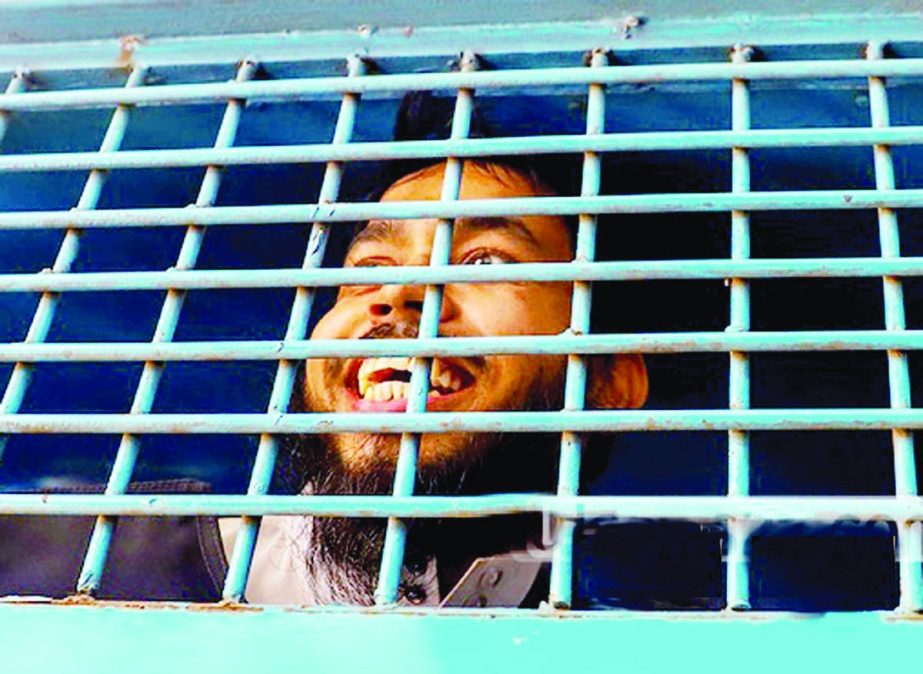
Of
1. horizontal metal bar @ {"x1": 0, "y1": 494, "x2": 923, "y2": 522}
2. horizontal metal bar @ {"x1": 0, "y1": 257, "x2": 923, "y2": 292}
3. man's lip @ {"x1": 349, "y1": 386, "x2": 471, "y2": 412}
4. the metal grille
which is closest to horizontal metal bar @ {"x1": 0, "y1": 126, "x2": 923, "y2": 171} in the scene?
the metal grille

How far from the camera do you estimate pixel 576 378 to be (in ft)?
4.13

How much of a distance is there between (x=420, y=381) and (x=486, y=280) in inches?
4.7

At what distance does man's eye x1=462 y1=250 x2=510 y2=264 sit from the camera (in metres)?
2.15

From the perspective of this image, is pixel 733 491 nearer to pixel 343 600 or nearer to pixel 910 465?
pixel 910 465

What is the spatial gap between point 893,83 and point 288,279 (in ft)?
2.27

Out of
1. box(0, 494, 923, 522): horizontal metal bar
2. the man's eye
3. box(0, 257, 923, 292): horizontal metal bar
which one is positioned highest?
the man's eye

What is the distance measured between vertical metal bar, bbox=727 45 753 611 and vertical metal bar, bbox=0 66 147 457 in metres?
0.69

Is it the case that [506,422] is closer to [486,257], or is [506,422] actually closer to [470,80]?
[470,80]

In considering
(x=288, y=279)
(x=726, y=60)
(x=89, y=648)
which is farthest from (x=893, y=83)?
(x=89, y=648)

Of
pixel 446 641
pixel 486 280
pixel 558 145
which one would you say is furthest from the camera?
pixel 558 145

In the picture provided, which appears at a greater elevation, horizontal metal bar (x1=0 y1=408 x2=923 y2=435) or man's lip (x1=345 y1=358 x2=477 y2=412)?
man's lip (x1=345 y1=358 x2=477 y2=412)

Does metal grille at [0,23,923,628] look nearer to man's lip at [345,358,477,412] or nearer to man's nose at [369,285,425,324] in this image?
man's nose at [369,285,425,324]

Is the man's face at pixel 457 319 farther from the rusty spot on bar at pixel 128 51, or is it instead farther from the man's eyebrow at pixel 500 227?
the rusty spot on bar at pixel 128 51

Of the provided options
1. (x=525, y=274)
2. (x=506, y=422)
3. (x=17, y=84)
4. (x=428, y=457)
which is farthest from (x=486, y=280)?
(x=428, y=457)
